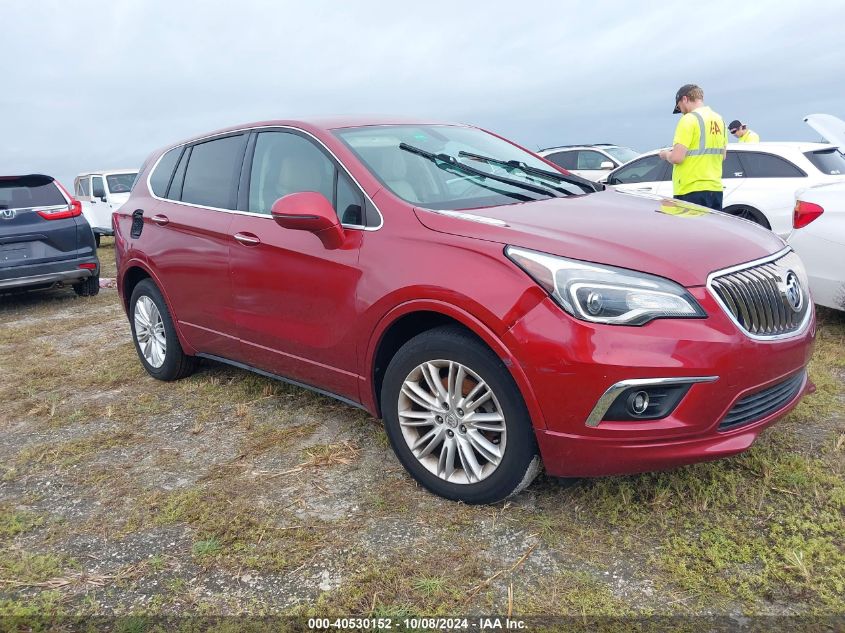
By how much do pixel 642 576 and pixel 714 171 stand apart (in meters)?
4.62

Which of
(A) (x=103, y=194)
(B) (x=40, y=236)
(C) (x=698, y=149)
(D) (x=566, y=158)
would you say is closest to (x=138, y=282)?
(B) (x=40, y=236)

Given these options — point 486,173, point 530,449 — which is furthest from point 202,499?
point 486,173

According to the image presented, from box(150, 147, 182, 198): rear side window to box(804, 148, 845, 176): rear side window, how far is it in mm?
6197

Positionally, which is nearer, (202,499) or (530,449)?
(530,449)

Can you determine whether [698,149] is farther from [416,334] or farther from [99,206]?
[99,206]

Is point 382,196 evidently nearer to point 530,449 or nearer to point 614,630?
point 530,449

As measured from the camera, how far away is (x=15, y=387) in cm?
498

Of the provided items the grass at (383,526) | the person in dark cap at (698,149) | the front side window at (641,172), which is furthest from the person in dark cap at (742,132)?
the grass at (383,526)

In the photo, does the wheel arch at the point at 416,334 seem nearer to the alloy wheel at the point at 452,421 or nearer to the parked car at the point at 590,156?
the alloy wheel at the point at 452,421

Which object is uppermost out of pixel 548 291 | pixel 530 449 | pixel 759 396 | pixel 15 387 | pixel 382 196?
pixel 382 196

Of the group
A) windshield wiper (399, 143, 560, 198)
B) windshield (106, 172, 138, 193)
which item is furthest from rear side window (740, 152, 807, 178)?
windshield (106, 172, 138, 193)

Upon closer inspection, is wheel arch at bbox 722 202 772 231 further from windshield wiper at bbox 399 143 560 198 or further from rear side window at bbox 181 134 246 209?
rear side window at bbox 181 134 246 209

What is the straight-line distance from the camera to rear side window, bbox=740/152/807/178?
23.5 feet

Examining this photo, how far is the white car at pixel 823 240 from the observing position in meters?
4.66
